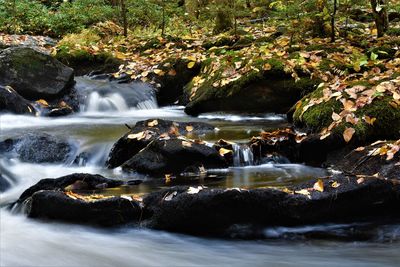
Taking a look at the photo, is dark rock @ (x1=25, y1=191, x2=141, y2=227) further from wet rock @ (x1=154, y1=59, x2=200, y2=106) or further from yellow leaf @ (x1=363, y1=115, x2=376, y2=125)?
wet rock @ (x1=154, y1=59, x2=200, y2=106)

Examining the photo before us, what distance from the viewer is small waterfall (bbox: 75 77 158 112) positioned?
9141 mm

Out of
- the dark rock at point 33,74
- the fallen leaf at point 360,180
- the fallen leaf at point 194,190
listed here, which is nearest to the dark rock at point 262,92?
the dark rock at point 33,74

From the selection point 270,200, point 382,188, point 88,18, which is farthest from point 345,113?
point 88,18

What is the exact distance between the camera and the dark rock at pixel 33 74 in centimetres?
844

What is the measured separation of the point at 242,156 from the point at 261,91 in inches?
98.9

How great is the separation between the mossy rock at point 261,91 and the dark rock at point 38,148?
109 inches

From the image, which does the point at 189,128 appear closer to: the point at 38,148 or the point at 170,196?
the point at 38,148

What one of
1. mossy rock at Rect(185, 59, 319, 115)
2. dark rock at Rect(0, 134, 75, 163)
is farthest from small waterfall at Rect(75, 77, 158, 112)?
dark rock at Rect(0, 134, 75, 163)

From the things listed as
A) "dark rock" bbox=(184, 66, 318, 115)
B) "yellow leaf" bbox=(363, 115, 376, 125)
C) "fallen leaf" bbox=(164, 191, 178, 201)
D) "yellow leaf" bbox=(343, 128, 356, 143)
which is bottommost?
"fallen leaf" bbox=(164, 191, 178, 201)

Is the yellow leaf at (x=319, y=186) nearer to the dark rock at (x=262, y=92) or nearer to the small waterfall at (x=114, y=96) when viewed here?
the dark rock at (x=262, y=92)

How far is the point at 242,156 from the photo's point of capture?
5.52 meters

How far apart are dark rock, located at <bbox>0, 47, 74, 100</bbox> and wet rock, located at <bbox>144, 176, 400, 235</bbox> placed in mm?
5213

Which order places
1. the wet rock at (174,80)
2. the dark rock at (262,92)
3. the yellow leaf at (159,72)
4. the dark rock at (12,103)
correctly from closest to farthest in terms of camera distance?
the dark rock at (262,92), the dark rock at (12,103), the wet rock at (174,80), the yellow leaf at (159,72)

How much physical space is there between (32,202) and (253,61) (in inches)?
193
